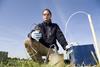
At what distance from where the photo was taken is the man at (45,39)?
584 centimetres

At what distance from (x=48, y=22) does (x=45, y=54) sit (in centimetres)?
65

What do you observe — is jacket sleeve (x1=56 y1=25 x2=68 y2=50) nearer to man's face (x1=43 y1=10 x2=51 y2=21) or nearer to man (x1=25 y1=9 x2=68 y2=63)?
man (x1=25 y1=9 x2=68 y2=63)

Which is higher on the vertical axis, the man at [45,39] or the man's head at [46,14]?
the man's head at [46,14]

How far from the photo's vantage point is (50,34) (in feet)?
20.3

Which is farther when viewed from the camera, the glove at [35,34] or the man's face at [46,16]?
the man's face at [46,16]

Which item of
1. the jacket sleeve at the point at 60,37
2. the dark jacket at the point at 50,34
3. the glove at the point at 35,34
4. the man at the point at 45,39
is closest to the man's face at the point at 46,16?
the man at the point at 45,39

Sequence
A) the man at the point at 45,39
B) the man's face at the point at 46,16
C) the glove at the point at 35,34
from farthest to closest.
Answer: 1. the man's face at the point at 46,16
2. the man at the point at 45,39
3. the glove at the point at 35,34

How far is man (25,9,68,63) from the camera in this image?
19.2 feet

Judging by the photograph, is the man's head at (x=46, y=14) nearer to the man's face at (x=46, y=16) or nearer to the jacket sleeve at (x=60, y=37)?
the man's face at (x=46, y=16)

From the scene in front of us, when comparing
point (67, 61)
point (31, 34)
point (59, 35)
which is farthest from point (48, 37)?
point (67, 61)

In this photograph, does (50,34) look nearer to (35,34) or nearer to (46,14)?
(46,14)

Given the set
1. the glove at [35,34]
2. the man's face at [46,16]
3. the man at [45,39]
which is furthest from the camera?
the man's face at [46,16]

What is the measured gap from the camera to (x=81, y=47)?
471 centimetres

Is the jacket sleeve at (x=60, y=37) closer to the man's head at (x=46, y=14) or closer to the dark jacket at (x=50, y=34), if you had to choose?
the dark jacket at (x=50, y=34)
